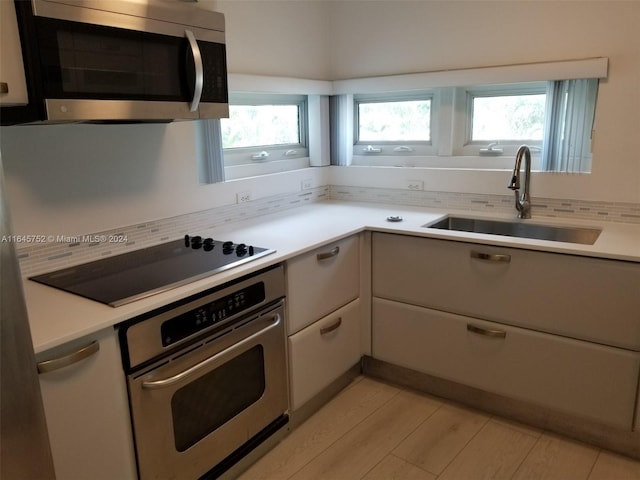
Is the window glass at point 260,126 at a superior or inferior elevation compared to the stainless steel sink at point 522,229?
superior

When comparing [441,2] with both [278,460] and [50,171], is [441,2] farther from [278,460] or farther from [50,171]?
[278,460]

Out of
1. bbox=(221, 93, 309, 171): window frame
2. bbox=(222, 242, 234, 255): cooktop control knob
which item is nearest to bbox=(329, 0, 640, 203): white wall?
bbox=(221, 93, 309, 171): window frame

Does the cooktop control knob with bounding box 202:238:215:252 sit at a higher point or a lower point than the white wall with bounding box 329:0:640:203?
lower

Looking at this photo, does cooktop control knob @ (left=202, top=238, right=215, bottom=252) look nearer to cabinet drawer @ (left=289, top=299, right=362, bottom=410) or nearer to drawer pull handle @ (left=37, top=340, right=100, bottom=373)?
cabinet drawer @ (left=289, top=299, right=362, bottom=410)

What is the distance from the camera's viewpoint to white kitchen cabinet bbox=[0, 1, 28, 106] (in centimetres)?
132

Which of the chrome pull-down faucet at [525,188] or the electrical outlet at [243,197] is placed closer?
the chrome pull-down faucet at [525,188]

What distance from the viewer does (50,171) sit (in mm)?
1831

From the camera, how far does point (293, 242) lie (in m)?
2.21

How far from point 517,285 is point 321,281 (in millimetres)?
838

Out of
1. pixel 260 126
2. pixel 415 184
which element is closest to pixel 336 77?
pixel 260 126

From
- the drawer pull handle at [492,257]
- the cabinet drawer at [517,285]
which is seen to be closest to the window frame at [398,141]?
the cabinet drawer at [517,285]

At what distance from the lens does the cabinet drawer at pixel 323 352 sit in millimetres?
2197

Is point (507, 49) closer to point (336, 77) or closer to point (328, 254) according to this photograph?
point (336, 77)

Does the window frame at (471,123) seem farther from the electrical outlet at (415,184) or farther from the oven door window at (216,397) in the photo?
the oven door window at (216,397)
